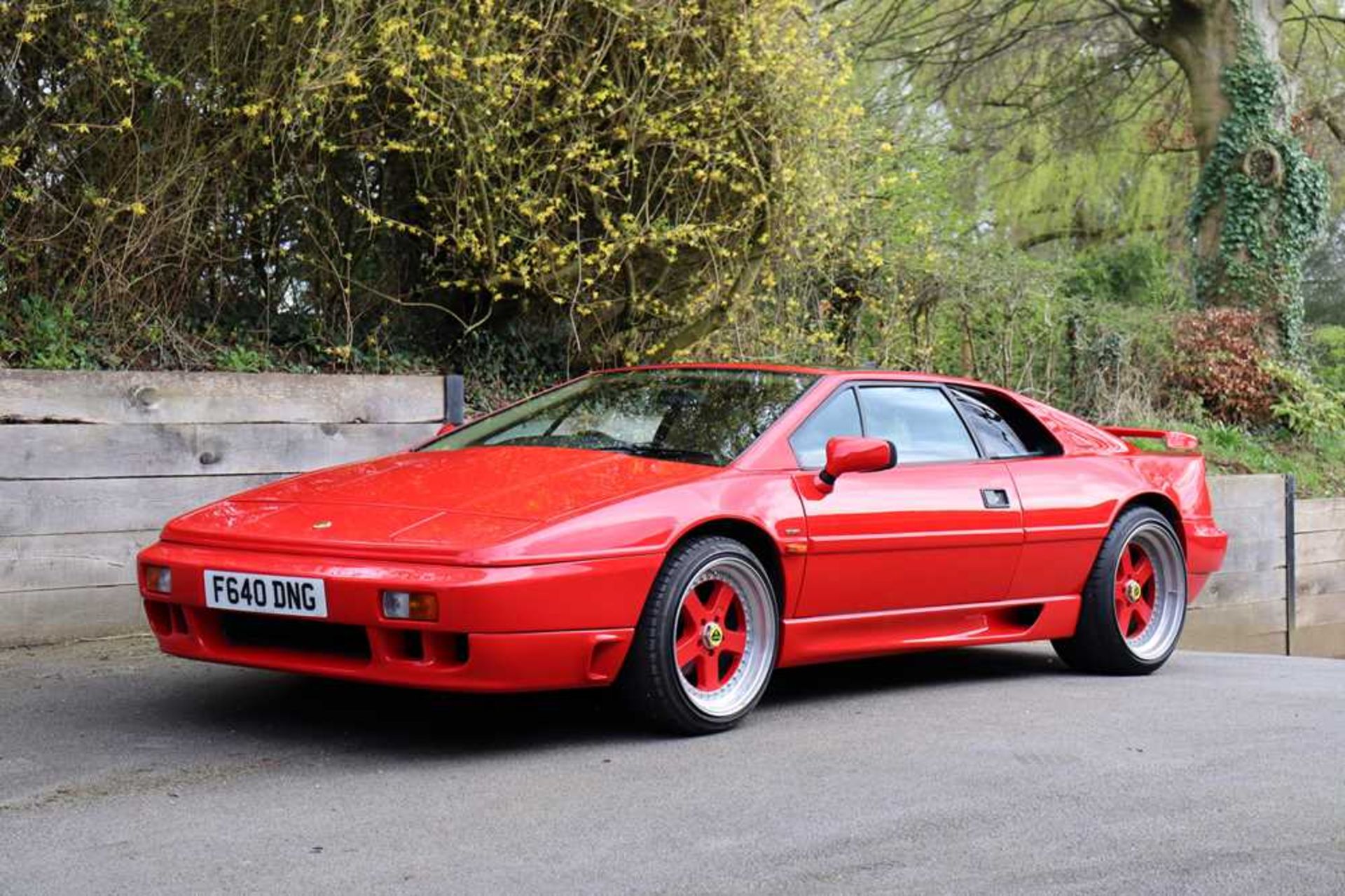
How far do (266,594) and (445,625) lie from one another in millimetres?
608

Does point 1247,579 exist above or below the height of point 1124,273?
below

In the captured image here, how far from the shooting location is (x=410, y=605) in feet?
15.9

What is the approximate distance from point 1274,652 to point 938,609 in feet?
22.9

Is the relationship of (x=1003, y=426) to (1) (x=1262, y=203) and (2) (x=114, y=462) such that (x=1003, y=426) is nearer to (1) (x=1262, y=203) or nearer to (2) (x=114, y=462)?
(2) (x=114, y=462)

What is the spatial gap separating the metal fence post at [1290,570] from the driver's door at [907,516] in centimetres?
657

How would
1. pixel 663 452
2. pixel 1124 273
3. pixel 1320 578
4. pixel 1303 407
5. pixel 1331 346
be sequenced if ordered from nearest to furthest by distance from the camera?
pixel 663 452 < pixel 1320 578 < pixel 1303 407 < pixel 1124 273 < pixel 1331 346

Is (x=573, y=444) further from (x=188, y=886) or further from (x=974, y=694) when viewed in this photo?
(x=188, y=886)

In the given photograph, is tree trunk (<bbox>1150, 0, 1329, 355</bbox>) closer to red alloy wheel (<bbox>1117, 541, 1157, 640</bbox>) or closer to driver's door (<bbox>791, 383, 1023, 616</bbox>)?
red alloy wheel (<bbox>1117, 541, 1157, 640</bbox>)

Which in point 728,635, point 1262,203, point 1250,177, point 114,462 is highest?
point 1250,177

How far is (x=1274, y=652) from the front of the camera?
40.8 feet

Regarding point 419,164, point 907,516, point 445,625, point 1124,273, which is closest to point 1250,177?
point 1124,273

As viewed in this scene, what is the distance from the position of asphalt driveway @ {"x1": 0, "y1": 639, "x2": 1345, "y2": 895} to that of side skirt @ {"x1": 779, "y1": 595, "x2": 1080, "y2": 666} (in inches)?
8.5

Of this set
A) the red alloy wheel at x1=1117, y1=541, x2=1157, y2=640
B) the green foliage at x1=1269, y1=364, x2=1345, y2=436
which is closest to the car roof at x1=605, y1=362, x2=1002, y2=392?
the red alloy wheel at x1=1117, y1=541, x2=1157, y2=640

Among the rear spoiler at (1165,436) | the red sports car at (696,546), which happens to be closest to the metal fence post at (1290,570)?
the rear spoiler at (1165,436)
